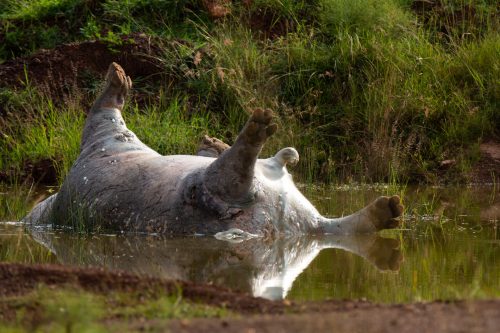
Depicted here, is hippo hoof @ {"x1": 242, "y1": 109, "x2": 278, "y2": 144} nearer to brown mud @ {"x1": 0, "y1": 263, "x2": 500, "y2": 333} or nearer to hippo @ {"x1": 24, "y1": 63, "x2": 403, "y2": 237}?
hippo @ {"x1": 24, "y1": 63, "x2": 403, "y2": 237}

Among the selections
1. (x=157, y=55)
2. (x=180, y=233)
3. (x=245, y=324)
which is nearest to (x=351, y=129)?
(x=157, y=55)

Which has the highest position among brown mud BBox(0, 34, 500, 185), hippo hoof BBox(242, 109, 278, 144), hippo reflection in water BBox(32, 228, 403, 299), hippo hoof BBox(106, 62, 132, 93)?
hippo hoof BBox(242, 109, 278, 144)

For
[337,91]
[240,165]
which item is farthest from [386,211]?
[337,91]

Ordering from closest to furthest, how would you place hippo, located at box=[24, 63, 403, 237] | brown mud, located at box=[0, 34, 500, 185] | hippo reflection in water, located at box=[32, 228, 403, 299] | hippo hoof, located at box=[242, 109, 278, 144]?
hippo reflection in water, located at box=[32, 228, 403, 299] → hippo hoof, located at box=[242, 109, 278, 144] → hippo, located at box=[24, 63, 403, 237] → brown mud, located at box=[0, 34, 500, 185]

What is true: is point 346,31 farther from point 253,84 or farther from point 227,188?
point 227,188

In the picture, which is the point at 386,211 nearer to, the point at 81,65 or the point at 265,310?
the point at 265,310

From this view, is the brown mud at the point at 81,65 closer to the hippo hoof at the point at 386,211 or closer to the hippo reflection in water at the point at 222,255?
the hippo reflection in water at the point at 222,255

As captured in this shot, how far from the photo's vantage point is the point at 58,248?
663 centimetres

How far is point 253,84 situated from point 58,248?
5.38 metres

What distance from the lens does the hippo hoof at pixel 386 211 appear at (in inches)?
267

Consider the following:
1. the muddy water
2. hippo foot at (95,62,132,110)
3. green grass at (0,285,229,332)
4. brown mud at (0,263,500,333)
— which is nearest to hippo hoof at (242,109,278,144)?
the muddy water

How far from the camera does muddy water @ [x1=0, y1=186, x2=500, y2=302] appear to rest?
516 cm

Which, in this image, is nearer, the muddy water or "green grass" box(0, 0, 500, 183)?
the muddy water

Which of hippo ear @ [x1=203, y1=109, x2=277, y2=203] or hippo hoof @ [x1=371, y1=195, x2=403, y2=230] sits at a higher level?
hippo ear @ [x1=203, y1=109, x2=277, y2=203]
